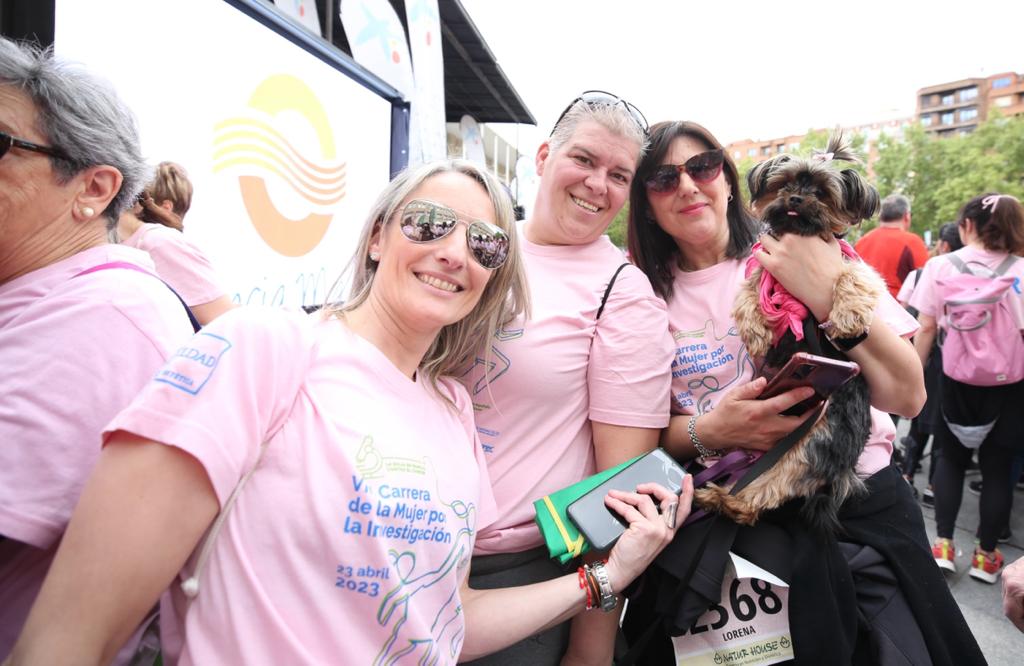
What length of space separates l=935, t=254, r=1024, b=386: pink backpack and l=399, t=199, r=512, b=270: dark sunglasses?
14.0ft

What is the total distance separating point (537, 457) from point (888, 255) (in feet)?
19.5

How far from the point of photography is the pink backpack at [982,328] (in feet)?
12.3

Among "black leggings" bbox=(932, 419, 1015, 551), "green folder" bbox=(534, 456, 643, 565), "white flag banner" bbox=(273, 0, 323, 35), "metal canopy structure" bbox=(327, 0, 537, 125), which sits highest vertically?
"metal canopy structure" bbox=(327, 0, 537, 125)

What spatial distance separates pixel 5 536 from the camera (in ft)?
3.23

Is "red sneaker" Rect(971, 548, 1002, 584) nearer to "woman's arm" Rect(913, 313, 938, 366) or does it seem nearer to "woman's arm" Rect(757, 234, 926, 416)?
"woman's arm" Rect(913, 313, 938, 366)

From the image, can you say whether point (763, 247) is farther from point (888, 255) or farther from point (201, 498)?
point (888, 255)

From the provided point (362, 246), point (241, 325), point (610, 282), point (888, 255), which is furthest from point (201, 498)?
point (888, 255)

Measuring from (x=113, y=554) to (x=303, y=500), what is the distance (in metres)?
0.30

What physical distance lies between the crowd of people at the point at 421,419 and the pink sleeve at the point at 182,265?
1206mm

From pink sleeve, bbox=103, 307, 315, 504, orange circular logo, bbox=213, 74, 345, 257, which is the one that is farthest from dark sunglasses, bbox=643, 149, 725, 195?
orange circular logo, bbox=213, 74, 345, 257

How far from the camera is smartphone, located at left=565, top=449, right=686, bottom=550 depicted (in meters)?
1.45

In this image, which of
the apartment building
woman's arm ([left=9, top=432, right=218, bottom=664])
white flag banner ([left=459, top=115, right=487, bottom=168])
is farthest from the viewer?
the apartment building

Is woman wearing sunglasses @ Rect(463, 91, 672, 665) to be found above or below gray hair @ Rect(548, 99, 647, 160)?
below

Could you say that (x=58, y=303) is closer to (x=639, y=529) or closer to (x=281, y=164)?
(x=639, y=529)
